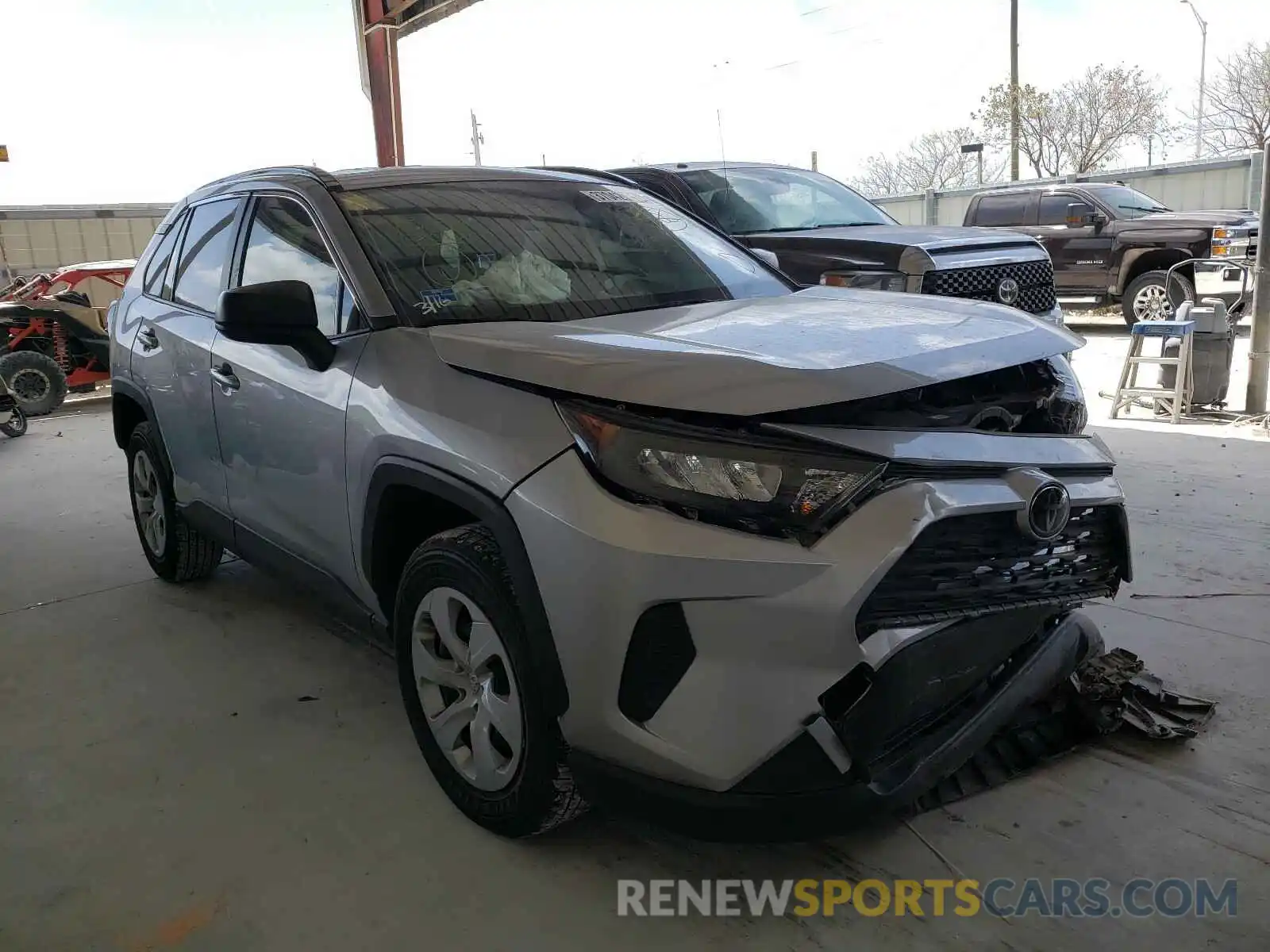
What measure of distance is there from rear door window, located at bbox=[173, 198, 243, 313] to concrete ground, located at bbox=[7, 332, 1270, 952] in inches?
52.0

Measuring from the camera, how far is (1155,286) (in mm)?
11312

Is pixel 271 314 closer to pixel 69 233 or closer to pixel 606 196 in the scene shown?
pixel 606 196

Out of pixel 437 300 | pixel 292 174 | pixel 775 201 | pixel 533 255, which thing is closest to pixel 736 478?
pixel 437 300

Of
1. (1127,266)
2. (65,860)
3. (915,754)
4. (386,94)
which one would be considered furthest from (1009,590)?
(386,94)

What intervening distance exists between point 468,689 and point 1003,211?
12.4 metres

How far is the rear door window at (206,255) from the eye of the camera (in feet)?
11.7

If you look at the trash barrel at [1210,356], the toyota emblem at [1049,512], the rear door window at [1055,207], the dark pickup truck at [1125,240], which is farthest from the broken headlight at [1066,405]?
the rear door window at [1055,207]

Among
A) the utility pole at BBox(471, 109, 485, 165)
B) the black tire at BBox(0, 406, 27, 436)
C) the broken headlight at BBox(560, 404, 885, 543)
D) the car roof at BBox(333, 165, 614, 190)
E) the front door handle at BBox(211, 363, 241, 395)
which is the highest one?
the utility pole at BBox(471, 109, 485, 165)

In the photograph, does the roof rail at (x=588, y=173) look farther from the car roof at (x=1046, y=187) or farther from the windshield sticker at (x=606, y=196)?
the car roof at (x=1046, y=187)

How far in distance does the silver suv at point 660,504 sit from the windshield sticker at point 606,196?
30 cm

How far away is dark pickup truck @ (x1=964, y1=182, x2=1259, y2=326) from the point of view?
1078cm

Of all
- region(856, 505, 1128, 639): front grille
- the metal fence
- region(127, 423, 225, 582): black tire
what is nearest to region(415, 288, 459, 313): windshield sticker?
region(856, 505, 1128, 639): front grille

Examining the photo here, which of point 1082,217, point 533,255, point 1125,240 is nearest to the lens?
point 533,255

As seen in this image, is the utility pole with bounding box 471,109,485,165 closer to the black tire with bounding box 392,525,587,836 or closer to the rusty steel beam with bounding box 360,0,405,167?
the rusty steel beam with bounding box 360,0,405,167
